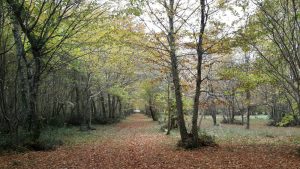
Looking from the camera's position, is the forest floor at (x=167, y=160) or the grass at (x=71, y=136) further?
the grass at (x=71, y=136)

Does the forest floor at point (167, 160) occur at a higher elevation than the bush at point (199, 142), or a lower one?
lower

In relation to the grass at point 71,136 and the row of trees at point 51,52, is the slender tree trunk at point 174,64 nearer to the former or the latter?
the row of trees at point 51,52

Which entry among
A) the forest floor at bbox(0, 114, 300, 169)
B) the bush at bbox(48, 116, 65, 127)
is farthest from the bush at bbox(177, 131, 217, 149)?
the bush at bbox(48, 116, 65, 127)

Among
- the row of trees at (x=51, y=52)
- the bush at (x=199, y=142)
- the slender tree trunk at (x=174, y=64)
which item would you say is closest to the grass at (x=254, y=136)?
the bush at (x=199, y=142)

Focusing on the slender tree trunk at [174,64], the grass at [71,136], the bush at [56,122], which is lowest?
the grass at [71,136]

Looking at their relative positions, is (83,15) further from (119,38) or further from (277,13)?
(277,13)

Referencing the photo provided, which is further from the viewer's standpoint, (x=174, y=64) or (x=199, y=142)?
(x=174, y=64)

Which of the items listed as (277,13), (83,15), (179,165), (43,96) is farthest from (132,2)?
(43,96)

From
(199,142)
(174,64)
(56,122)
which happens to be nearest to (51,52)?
(174,64)

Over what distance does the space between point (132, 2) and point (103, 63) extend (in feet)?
47.2

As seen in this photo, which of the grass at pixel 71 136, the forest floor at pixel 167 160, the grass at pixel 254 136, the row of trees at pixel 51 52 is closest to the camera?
the forest floor at pixel 167 160

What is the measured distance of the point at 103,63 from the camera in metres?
26.2

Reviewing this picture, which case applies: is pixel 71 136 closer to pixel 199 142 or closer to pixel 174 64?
pixel 174 64

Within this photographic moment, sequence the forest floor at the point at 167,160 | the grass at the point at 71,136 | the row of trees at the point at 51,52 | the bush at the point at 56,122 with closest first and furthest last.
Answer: the forest floor at the point at 167,160, the row of trees at the point at 51,52, the grass at the point at 71,136, the bush at the point at 56,122
